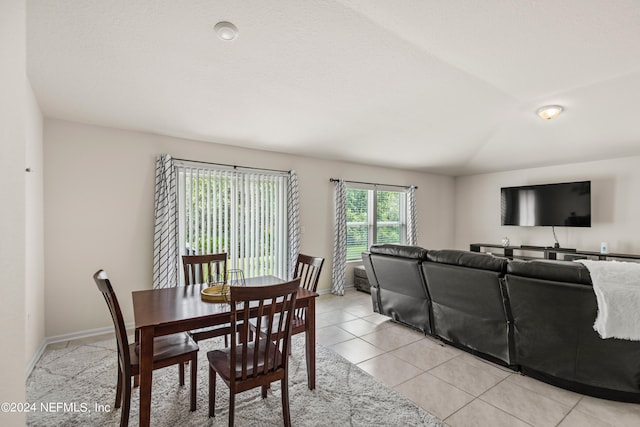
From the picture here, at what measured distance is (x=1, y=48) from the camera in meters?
0.99

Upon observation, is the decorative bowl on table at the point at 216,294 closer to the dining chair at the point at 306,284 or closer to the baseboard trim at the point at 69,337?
the dining chair at the point at 306,284

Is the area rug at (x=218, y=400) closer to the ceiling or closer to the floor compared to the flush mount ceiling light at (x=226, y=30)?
closer to the floor

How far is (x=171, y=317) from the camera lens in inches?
72.1

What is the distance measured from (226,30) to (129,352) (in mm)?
2303

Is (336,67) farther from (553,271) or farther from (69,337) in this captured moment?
(69,337)

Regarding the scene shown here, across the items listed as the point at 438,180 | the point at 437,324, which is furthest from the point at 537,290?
the point at 438,180

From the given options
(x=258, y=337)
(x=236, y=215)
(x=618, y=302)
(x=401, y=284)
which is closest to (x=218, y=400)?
(x=258, y=337)

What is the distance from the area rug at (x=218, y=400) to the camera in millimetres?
1976

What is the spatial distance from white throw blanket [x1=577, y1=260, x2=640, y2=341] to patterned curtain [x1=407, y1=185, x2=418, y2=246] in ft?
14.4

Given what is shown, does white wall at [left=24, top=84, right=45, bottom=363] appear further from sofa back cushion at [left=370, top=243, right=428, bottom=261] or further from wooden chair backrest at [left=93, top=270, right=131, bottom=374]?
sofa back cushion at [left=370, top=243, right=428, bottom=261]

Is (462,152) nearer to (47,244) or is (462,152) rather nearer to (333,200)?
(333,200)

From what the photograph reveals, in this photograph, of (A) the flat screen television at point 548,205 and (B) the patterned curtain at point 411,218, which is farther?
(B) the patterned curtain at point 411,218

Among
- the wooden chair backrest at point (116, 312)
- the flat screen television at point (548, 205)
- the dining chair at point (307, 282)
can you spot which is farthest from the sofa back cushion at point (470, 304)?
the flat screen television at point (548, 205)

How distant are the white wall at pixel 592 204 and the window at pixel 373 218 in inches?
75.8
